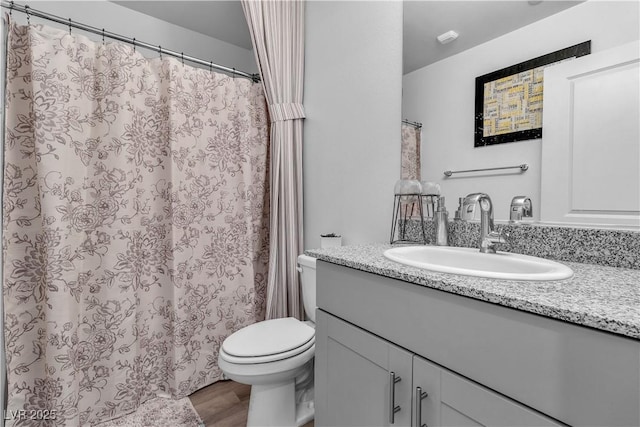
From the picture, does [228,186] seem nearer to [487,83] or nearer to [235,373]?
[235,373]

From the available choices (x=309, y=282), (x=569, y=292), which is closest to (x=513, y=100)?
(x=569, y=292)

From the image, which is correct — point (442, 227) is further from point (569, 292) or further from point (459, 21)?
point (459, 21)

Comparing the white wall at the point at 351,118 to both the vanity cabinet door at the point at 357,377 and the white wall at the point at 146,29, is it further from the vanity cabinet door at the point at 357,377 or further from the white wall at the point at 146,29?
the white wall at the point at 146,29

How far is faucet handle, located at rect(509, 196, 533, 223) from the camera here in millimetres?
975

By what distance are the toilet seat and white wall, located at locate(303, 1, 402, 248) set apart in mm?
531

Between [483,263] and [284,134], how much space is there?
1.30m

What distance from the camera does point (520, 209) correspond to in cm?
98

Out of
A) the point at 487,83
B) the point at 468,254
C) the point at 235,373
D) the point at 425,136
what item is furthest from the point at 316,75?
the point at 235,373

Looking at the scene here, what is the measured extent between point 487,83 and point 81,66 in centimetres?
177

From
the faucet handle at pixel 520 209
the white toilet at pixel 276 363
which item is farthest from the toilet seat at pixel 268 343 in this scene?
the faucet handle at pixel 520 209

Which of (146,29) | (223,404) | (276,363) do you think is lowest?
(223,404)

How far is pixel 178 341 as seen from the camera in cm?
166

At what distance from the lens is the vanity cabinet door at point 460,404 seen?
0.60 metres

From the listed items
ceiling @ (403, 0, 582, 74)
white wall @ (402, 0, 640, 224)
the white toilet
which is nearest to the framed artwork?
white wall @ (402, 0, 640, 224)
